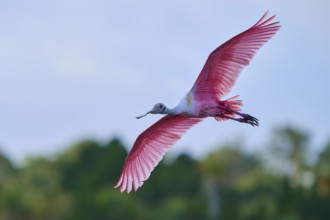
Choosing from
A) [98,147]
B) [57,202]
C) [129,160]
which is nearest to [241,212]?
[57,202]

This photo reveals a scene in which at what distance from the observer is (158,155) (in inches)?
704

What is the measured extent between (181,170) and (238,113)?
1295 inches

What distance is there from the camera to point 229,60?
1675cm

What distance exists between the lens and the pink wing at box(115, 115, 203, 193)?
58.6 ft

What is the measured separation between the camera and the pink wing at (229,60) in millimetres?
16531

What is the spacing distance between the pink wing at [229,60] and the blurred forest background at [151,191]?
2510 cm

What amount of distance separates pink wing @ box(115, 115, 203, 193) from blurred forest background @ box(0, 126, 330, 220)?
23900 mm

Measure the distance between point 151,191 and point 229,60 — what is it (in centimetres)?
2987

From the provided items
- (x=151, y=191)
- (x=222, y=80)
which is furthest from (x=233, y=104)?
(x=151, y=191)

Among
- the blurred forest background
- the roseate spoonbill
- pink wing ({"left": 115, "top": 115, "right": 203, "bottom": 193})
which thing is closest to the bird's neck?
the roseate spoonbill

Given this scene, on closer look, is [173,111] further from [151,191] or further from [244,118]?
[151,191]

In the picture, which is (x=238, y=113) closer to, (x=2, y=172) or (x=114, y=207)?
(x=114, y=207)

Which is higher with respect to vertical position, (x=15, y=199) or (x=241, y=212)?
(x=15, y=199)

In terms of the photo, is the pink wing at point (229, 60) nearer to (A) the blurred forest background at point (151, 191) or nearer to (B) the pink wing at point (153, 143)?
(B) the pink wing at point (153, 143)
